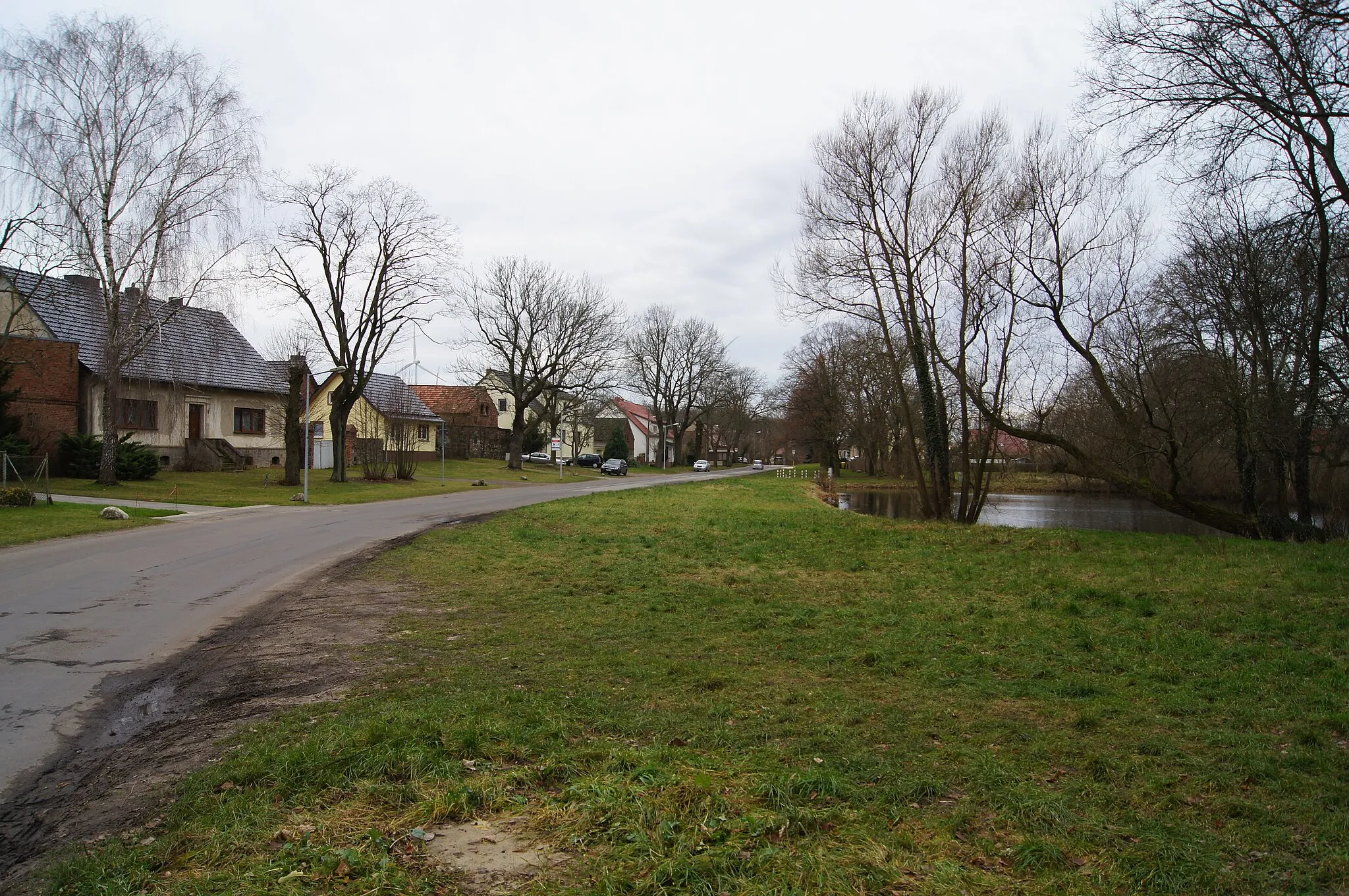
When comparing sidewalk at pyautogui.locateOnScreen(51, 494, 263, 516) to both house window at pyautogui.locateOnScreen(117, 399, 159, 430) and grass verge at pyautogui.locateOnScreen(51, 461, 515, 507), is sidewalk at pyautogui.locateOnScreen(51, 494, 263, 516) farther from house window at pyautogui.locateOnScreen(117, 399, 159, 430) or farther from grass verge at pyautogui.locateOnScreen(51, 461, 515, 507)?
house window at pyautogui.locateOnScreen(117, 399, 159, 430)

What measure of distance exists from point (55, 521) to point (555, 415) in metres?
49.4

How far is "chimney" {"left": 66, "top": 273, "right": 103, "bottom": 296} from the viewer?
26789 millimetres

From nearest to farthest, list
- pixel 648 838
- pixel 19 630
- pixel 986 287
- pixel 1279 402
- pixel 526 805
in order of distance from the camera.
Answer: pixel 648 838, pixel 526 805, pixel 19 630, pixel 1279 402, pixel 986 287

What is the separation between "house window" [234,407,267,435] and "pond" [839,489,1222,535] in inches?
1145

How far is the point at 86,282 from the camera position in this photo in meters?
32.6

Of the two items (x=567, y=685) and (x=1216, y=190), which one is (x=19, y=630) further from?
(x=1216, y=190)

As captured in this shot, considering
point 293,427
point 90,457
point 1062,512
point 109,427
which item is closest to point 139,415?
point 90,457

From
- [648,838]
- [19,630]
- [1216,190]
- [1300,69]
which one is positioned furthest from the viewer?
[1216,190]

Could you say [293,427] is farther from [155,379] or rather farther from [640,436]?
[640,436]

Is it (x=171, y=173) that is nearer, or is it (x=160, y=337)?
(x=171, y=173)

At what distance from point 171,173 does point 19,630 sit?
873 inches

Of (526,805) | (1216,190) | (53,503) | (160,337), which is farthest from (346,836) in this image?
(160,337)

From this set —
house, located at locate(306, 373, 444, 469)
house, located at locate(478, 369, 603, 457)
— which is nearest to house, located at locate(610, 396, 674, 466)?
house, located at locate(478, 369, 603, 457)

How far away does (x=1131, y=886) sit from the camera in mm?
3301
